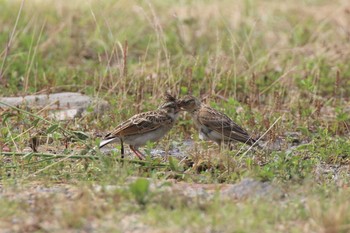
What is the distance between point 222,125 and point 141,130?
0.98 meters

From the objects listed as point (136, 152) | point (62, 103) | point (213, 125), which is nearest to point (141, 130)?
point (136, 152)

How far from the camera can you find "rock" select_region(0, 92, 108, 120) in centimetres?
1056

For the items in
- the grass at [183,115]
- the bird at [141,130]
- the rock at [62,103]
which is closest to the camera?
the grass at [183,115]

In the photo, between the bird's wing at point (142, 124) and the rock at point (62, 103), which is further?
the rock at point (62, 103)

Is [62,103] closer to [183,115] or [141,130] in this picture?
[183,115]

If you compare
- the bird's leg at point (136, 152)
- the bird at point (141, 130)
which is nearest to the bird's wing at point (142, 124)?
the bird at point (141, 130)

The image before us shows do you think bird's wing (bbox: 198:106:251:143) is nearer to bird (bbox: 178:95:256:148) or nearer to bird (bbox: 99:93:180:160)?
bird (bbox: 178:95:256:148)

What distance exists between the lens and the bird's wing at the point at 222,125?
9.28 m

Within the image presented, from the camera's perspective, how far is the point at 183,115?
10.7 m

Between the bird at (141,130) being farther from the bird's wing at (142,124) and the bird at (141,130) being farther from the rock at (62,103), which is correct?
the rock at (62,103)

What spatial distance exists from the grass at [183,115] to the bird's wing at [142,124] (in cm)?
28

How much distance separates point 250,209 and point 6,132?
369cm

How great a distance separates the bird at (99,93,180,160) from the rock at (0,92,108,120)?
152 cm

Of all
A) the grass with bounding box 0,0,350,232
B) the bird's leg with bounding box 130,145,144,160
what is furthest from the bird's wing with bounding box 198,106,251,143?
the bird's leg with bounding box 130,145,144,160
